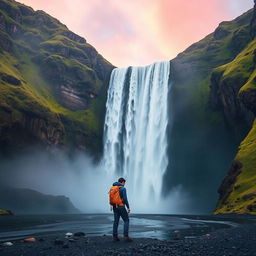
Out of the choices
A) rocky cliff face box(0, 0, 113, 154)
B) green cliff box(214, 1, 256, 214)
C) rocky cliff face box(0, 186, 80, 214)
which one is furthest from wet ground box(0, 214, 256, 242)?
rocky cliff face box(0, 0, 113, 154)

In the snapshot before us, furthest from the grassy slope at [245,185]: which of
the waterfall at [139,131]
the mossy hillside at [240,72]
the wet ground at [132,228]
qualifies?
the waterfall at [139,131]

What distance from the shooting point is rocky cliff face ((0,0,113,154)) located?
86.1 m

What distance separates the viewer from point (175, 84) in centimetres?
10862

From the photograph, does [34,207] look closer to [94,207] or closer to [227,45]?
[94,207]

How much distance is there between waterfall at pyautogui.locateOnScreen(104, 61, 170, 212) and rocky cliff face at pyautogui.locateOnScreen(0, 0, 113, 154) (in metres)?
10.6

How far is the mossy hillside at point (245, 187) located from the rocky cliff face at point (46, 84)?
175 ft

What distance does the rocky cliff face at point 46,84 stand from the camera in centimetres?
8606

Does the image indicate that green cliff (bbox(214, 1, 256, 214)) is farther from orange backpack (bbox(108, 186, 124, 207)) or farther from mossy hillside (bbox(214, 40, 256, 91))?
orange backpack (bbox(108, 186, 124, 207))

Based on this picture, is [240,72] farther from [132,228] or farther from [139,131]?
[132,228]

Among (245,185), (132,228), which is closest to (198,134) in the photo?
(245,185)

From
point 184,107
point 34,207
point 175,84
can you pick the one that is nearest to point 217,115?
point 184,107

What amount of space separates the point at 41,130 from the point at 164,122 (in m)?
35.0

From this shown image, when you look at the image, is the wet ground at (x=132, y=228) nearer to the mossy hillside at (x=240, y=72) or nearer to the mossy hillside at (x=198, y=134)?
the mossy hillside at (x=198, y=134)

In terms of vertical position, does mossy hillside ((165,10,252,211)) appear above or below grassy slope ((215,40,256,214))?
above
